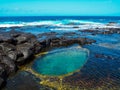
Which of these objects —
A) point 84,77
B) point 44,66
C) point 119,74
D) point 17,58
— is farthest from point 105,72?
point 17,58

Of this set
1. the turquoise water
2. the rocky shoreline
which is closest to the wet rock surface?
the rocky shoreline

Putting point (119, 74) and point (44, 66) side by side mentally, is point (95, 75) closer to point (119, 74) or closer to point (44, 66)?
point (119, 74)

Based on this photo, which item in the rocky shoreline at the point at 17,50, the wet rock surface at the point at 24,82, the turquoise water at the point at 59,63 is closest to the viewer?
the wet rock surface at the point at 24,82

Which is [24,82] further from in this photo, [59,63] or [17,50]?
[17,50]

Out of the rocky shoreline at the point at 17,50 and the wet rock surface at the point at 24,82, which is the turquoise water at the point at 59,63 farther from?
the wet rock surface at the point at 24,82

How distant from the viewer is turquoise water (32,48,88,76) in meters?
21.6

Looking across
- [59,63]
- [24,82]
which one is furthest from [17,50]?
[24,82]

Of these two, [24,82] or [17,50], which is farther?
[17,50]

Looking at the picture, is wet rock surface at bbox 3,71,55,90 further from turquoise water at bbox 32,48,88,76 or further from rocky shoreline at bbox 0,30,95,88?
turquoise water at bbox 32,48,88,76

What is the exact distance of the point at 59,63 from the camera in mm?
24625

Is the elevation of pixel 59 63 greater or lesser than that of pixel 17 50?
lesser

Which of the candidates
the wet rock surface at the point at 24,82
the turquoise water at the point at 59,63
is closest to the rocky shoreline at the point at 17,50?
the wet rock surface at the point at 24,82

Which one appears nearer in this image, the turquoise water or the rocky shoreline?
the rocky shoreline

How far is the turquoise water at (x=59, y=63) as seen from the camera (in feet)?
70.8
